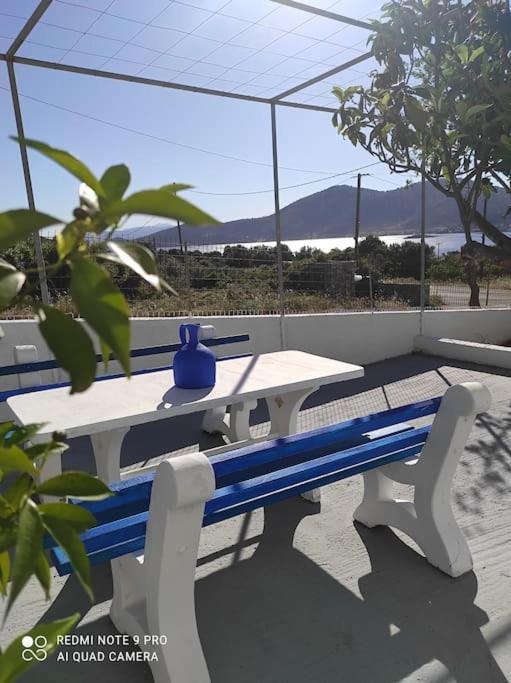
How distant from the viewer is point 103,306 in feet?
1.36

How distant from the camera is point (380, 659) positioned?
1.75 metres

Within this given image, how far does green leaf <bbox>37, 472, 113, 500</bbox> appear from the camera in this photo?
0.55 metres

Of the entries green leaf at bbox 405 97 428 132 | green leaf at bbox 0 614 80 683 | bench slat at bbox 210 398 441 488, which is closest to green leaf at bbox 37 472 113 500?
green leaf at bbox 0 614 80 683

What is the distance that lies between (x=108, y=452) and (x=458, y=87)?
2.21 m

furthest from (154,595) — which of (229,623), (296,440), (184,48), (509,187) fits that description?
(184,48)

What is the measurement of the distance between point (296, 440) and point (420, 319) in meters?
4.83

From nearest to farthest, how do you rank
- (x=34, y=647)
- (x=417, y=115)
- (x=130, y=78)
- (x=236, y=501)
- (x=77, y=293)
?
1. (x=77, y=293)
2. (x=34, y=647)
3. (x=236, y=501)
4. (x=417, y=115)
5. (x=130, y=78)

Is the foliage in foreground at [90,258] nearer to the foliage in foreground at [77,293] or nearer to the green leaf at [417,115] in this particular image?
the foliage in foreground at [77,293]

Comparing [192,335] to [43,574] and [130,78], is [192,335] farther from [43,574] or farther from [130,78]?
[130,78]

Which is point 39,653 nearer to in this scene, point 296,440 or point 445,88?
point 296,440

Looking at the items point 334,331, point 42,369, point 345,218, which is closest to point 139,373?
point 42,369

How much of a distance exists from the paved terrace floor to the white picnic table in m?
0.53

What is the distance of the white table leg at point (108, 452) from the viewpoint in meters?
2.47

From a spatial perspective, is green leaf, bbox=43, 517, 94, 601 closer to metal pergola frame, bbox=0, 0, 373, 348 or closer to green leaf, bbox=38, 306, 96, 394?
green leaf, bbox=38, 306, 96, 394
